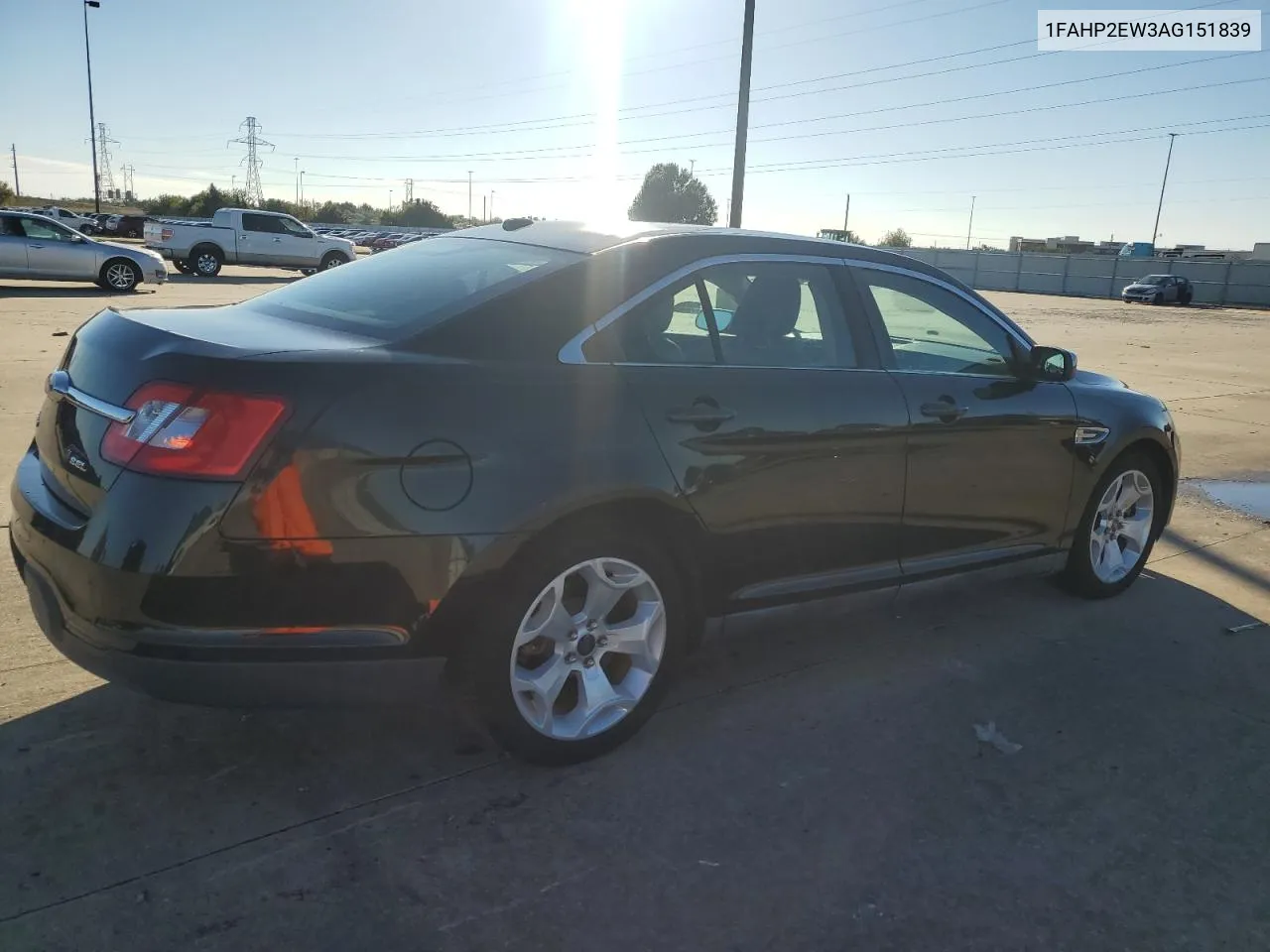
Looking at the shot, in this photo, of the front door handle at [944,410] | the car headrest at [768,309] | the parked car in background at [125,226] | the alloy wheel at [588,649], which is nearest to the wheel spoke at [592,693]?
the alloy wheel at [588,649]

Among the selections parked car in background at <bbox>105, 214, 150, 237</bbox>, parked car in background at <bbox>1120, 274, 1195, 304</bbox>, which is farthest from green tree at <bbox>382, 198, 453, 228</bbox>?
parked car in background at <bbox>1120, 274, 1195, 304</bbox>

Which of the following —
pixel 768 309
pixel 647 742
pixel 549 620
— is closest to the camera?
pixel 549 620

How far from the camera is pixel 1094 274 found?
55406mm

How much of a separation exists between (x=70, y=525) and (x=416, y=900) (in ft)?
4.20

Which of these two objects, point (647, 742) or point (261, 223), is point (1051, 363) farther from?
point (261, 223)

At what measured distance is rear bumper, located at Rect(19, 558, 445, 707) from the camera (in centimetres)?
237

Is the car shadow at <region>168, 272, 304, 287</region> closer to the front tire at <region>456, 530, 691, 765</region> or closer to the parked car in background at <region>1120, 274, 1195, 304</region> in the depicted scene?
the front tire at <region>456, 530, 691, 765</region>

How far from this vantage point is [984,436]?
3.87 meters

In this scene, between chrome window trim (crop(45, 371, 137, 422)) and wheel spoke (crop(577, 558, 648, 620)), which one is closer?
chrome window trim (crop(45, 371, 137, 422))

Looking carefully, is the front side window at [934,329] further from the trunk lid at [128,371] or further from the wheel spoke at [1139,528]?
the trunk lid at [128,371]

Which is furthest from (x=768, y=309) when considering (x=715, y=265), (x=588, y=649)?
(x=588, y=649)

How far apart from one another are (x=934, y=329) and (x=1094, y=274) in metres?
58.2

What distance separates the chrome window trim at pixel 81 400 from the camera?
243 centimetres

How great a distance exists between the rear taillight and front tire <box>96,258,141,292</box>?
18.8 metres
